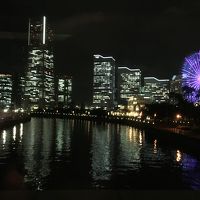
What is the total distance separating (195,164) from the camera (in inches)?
1522

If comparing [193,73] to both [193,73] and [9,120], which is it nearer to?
[193,73]

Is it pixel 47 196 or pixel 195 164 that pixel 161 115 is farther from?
pixel 47 196

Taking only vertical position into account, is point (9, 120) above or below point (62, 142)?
above

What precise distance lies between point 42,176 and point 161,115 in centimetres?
11131

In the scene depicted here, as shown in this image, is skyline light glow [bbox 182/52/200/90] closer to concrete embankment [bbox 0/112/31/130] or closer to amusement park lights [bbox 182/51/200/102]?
amusement park lights [bbox 182/51/200/102]

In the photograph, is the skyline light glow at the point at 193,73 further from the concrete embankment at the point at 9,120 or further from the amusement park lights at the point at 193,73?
the concrete embankment at the point at 9,120

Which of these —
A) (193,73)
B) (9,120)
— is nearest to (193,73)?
(193,73)

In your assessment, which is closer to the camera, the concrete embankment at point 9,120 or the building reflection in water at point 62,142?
the building reflection in water at point 62,142

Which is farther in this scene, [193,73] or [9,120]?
[9,120]

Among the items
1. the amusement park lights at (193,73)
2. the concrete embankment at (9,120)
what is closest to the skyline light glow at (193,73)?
the amusement park lights at (193,73)

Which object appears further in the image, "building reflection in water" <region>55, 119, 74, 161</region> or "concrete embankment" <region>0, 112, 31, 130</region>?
"concrete embankment" <region>0, 112, 31, 130</region>

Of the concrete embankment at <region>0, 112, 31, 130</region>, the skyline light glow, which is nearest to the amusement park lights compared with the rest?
the skyline light glow

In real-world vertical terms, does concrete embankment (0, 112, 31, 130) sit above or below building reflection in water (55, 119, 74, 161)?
above

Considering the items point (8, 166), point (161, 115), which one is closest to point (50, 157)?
point (8, 166)
